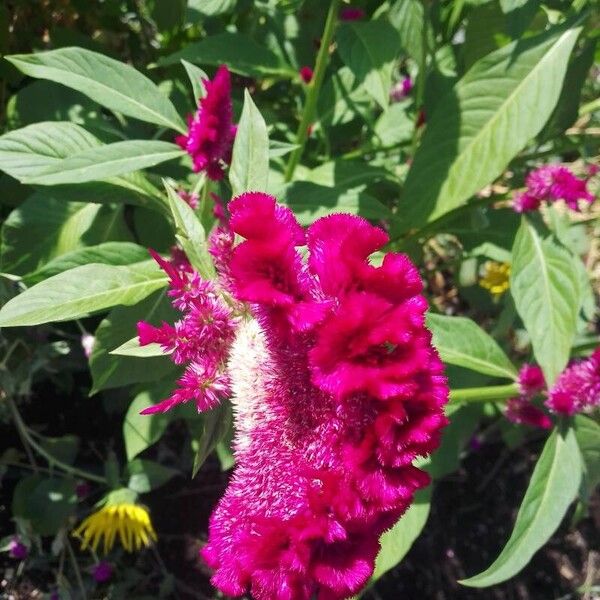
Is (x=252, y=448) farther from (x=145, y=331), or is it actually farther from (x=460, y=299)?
(x=460, y=299)

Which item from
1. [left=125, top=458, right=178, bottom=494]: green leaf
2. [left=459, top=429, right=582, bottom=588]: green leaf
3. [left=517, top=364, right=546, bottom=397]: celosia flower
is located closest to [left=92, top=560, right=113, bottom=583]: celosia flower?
[left=125, top=458, right=178, bottom=494]: green leaf

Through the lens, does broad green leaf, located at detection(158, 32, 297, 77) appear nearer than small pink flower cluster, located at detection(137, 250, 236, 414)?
No

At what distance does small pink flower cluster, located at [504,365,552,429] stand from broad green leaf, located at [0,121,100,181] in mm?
900

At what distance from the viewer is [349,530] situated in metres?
0.68

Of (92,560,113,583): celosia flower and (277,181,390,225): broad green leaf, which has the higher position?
(277,181,390,225): broad green leaf

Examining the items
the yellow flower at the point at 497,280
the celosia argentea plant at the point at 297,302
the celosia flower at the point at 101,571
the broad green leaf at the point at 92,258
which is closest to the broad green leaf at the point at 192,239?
the celosia argentea plant at the point at 297,302

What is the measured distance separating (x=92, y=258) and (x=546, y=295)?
2.67 ft

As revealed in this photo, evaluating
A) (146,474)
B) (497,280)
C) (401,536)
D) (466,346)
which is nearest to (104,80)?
(466,346)

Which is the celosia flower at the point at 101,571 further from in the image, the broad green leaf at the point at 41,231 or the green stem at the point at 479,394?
the green stem at the point at 479,394

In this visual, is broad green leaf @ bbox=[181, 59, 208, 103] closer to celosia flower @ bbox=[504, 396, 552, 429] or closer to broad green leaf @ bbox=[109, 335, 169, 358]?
broad green leaf @ bbox=[109, 335, 169, 358]

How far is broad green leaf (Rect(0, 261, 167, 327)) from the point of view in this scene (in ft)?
2.72

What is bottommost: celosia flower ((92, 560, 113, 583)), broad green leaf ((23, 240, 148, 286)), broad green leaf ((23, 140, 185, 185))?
celosia flower ((92, 560, 113, 583))

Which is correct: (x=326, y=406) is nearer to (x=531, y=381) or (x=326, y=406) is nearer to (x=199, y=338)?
(x=199, y=338)

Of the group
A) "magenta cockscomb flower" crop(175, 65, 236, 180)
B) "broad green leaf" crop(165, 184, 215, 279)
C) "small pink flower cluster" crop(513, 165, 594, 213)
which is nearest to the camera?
"broad green leaf" crop(165, 184, 215, 279)
